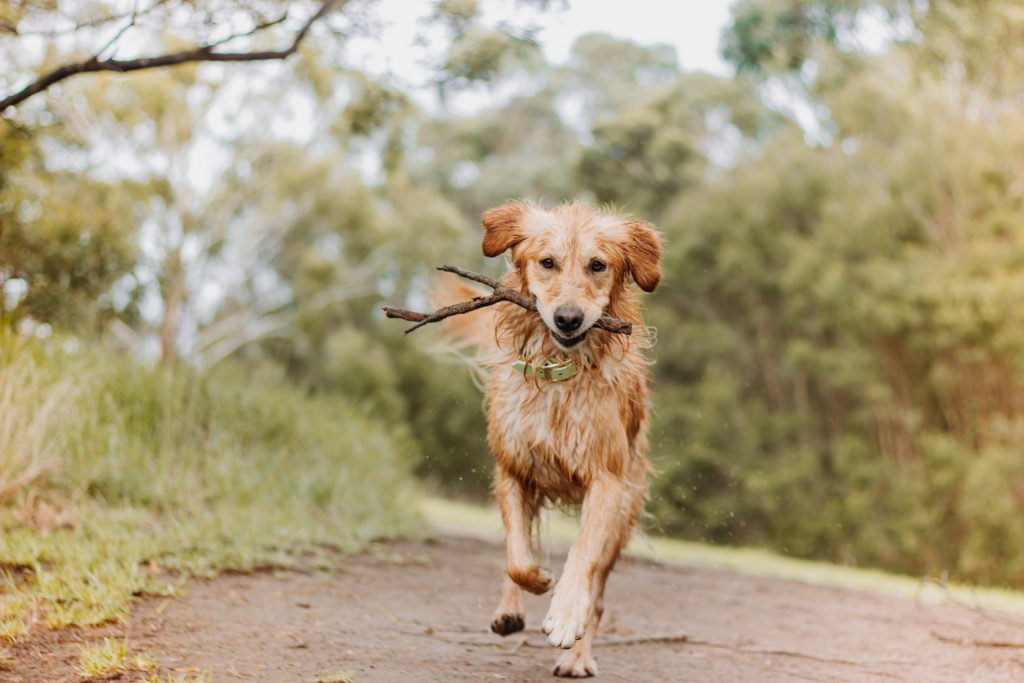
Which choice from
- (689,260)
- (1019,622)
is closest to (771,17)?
(689,260)

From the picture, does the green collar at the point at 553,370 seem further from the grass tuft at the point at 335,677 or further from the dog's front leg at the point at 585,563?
the grass tuft at the point at 335,677

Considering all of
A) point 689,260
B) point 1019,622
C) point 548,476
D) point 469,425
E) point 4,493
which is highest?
point 689,260

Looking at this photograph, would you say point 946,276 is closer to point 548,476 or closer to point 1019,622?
point 1019,622

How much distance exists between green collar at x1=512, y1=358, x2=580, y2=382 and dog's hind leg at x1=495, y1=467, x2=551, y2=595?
535 mm

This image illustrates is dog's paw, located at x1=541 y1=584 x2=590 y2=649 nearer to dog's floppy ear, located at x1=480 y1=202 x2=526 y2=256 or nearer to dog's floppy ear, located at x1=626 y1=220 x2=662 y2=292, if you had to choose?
dog's floppy ear, located at x1=626 y1=220 x2=662 y2=292

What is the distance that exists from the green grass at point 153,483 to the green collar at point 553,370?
8.04 feet

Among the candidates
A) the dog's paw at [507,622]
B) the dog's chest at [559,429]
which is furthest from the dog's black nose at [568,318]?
the dog's paw at [507,622]

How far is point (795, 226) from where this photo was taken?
24125mm

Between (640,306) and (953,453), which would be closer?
(640,306)

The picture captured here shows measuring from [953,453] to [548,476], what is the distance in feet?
53.6

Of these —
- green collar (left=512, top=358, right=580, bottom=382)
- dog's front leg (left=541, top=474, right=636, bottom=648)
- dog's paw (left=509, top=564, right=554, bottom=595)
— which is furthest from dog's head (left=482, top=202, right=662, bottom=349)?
dog's paw (left=509, top=564, right=554, bottom=595)

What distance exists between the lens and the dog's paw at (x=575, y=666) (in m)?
4.91

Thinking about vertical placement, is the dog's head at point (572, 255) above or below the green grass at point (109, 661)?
above

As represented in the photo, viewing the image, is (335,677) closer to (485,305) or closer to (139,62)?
(485,305)
